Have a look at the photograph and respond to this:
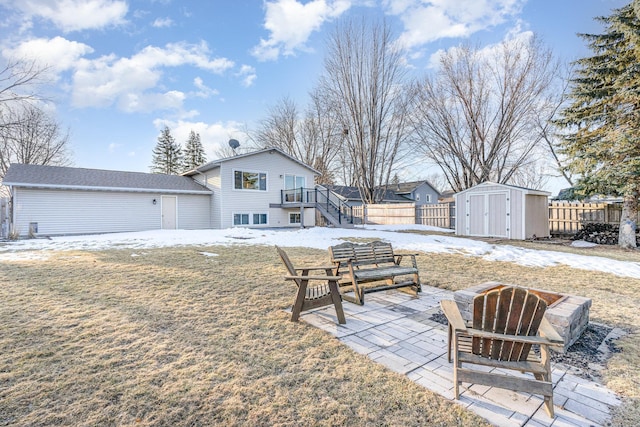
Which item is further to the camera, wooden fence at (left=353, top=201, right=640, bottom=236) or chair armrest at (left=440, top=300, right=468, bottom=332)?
wooden fence at (left=353, top=201, right=640, bottom=236)

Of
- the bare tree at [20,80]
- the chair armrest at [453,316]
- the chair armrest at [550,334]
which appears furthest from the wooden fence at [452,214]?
the bare tree at [20,80]

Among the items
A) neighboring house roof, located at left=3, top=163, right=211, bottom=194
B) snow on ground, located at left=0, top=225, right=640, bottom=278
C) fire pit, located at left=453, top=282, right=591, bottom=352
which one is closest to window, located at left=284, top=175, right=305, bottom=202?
neighboring house roof, located at left=3, top=163, right=211, bottom=194

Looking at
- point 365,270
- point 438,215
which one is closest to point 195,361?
point 365,270

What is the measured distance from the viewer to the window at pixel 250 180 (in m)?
19.0

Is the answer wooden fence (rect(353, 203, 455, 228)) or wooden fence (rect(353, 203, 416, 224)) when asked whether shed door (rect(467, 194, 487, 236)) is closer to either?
wooden fence (rect(353, 203, 455, 228))

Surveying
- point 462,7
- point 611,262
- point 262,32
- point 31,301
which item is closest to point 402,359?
point 31,301

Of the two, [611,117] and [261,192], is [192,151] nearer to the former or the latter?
[261,192]

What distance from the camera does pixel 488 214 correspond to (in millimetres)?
13547

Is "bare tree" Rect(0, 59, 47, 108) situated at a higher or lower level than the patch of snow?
higher

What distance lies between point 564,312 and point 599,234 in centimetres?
1251

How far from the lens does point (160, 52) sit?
1402 centimetres

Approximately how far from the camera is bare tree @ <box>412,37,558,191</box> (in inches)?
664

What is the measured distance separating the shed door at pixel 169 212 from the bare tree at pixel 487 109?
16.3 meters

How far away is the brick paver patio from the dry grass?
0.64 ft
